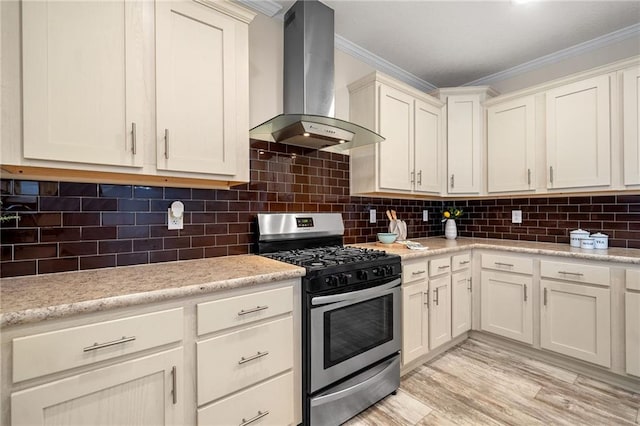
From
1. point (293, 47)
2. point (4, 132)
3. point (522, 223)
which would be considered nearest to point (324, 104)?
point (293, 47)

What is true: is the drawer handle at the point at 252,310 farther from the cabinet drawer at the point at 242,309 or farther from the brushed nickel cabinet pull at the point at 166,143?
the brushed nickel cabinet pull at the point at 166,143

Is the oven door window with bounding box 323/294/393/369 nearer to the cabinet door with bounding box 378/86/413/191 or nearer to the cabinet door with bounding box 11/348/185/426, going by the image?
the cabinet door with bounding box 11/348/185/426

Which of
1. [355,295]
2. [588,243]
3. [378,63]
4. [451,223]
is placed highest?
[378,63]

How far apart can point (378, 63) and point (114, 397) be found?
304cm

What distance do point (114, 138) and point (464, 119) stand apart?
2.93m

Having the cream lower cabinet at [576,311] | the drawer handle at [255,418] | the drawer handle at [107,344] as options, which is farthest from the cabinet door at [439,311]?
the drawer handle at [107,344]

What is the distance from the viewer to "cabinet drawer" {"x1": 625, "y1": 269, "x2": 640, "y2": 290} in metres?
1.94

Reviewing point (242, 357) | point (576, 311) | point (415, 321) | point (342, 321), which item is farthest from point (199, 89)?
point (576, 311)

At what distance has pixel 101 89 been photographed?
1271 millimetres

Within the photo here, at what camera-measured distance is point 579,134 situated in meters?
2.37

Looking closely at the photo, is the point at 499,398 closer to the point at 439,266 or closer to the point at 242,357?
the point at 439,266

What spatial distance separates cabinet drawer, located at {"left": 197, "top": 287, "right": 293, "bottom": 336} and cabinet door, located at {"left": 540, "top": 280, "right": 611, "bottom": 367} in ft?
6.95

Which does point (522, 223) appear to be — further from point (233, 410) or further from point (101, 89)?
point (101, 89)

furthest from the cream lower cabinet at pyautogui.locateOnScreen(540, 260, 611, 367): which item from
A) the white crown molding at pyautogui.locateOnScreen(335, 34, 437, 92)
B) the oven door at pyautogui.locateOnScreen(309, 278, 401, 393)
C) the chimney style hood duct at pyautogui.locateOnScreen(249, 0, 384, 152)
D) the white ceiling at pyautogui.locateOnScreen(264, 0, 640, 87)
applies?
the white crown molding at pyautogui.locateOnScreen(335, 34, 437, 92)
